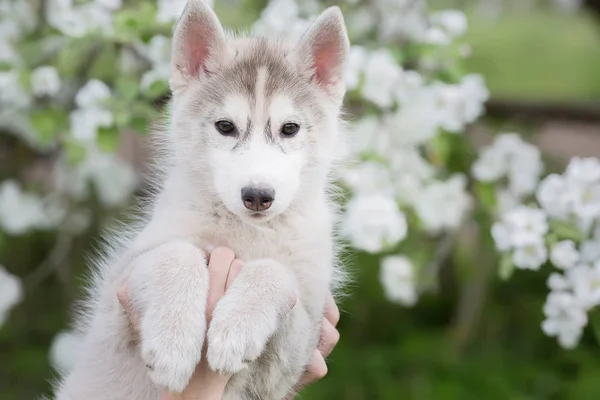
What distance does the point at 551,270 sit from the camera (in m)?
6.70

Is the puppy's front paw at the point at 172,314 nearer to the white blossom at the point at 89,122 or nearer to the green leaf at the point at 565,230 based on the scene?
the white blossom at the point at 89,122

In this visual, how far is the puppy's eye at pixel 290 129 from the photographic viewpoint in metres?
3.09

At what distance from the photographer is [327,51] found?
11.2 ft

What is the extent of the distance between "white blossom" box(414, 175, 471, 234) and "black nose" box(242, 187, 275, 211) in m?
1.84

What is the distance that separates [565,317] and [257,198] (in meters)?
1.95

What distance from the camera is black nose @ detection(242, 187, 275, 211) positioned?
279 cm

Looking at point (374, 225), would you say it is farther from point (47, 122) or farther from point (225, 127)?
point (47, 122)

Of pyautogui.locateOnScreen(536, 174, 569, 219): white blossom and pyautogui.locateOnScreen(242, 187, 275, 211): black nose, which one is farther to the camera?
pyautogui.locateOnScreen(536, 174, 569, 219): white blossom

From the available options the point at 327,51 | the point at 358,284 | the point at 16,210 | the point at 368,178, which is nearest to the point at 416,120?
the point at 368,178

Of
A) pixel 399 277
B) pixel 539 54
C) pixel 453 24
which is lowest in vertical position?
pixel 539 54

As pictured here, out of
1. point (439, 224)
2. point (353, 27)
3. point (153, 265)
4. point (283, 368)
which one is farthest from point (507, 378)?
point (153, 265)

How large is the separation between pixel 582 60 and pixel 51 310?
14.4m

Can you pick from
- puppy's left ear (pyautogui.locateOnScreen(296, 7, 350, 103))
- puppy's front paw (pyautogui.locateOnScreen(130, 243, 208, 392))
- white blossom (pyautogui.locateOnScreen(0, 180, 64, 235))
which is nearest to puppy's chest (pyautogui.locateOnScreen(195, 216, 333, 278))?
puppy's front paw (pyautogui.locateOnScreen(130, 243, 208, 392))

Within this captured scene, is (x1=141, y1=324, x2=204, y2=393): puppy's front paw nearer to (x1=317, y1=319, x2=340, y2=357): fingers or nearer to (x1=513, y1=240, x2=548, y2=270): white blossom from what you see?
(x1=317, y1=319, x2=340, y2=357): fingers
